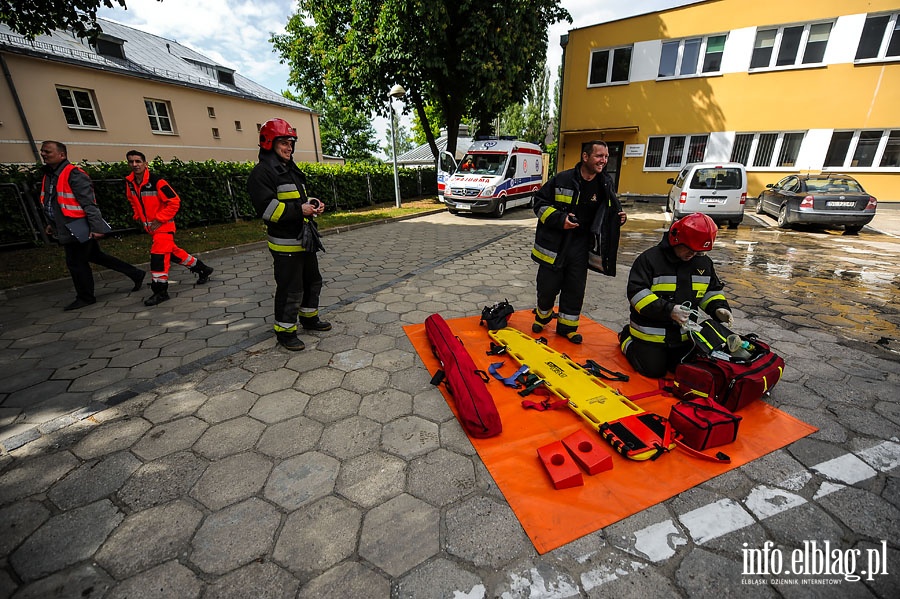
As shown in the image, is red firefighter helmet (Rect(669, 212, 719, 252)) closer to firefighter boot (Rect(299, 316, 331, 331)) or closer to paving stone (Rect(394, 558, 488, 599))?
paving stone (Rect(394, 558, 488, 599))

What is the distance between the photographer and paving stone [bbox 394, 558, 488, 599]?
161cm

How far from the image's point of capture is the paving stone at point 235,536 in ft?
5.73

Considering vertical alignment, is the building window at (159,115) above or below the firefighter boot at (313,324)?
above

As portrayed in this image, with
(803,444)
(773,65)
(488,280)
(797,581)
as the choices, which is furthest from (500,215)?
(773,65)

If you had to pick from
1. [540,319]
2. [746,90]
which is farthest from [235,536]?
[746,90]

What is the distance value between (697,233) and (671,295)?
564 mm

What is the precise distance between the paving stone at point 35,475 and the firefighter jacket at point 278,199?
Answer: 6.87ft

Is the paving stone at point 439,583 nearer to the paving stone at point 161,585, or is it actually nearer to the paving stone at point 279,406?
the paving stone at point 161,585

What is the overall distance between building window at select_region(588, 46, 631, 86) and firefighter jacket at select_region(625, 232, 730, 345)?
62.8 ft

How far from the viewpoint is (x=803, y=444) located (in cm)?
250

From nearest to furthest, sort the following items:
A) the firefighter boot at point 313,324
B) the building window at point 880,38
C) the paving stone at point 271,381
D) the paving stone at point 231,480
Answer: the paving stone at point 231,480 → the paving stone at point 271,381 → the firefighter boot at point 313,324 → the building window at point 880,38

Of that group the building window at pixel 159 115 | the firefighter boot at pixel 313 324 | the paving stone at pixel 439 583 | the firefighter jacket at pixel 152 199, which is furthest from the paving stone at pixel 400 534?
the building window at pixel 159 115

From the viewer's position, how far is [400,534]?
1.88 meters

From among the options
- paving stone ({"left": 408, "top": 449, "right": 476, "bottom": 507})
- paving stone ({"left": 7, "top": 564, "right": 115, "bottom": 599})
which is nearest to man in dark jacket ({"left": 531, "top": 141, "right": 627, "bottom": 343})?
paving stone ({"left": 408, "top": 449, "right": 476, "bottom": 507})
